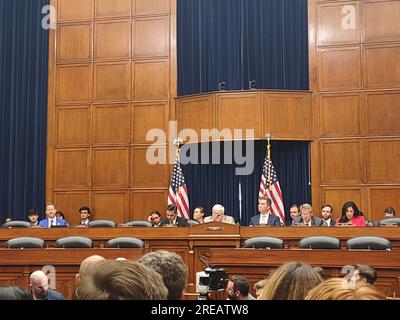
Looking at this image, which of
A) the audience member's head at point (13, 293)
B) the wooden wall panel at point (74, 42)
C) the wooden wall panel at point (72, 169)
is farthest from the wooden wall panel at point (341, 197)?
the audience member's head at point (13, 293)

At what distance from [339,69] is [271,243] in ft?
18.4

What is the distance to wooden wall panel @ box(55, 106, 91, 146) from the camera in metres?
11.9

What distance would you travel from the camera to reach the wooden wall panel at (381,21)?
35.0 feet

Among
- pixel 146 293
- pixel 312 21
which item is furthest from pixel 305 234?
pixel 146 293

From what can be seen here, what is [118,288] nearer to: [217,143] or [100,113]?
[217,143]

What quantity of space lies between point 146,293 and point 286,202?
9856mm

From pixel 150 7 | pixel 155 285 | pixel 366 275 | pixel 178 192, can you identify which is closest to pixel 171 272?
pixel 155 285

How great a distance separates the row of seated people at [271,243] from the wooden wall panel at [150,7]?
6.39m

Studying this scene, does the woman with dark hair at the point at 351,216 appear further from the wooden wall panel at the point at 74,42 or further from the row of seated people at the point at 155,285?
the row of seated people at the point at 155,285

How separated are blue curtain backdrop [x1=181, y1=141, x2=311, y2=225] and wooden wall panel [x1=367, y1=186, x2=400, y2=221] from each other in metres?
1.18

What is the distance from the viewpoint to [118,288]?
127 cm

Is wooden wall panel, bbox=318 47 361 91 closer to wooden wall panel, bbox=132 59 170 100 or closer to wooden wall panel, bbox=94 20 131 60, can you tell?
wooden wall panel, bbox=132 59 170 100

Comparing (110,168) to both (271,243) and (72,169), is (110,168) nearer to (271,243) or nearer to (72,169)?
(72,169)
